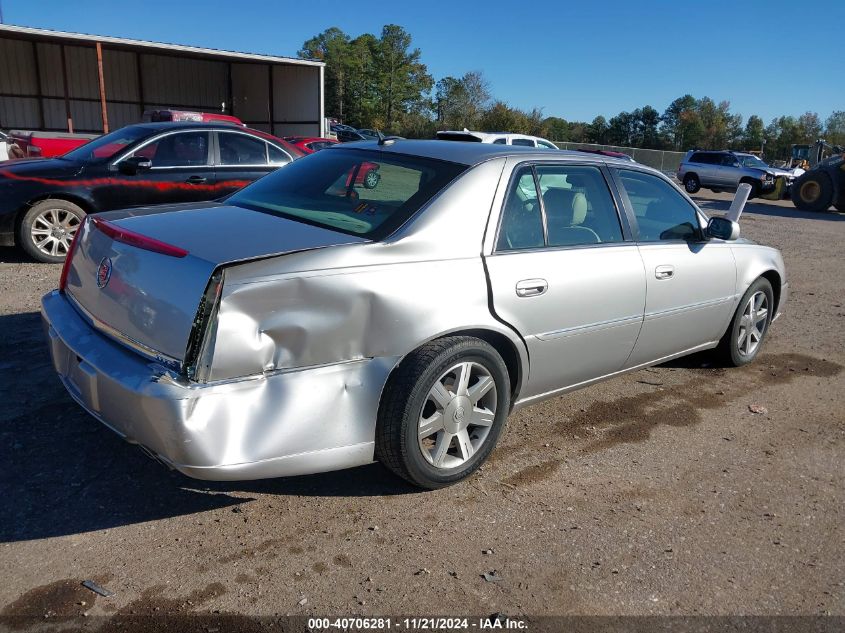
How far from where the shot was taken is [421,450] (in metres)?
3.13

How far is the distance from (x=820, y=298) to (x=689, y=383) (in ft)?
14.1

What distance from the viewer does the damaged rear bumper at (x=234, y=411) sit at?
2545 millimetres

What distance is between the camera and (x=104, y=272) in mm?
3025

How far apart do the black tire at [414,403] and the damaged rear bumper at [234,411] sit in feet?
0.24

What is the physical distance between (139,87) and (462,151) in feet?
90.3

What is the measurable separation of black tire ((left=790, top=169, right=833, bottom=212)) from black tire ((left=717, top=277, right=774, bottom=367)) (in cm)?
1787

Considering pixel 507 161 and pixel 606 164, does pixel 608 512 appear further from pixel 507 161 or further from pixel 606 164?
pixel 606 164

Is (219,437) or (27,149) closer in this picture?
(219,437)

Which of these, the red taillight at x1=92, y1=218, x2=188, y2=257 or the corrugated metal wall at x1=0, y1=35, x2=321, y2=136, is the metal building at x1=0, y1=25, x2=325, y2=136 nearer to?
the corrugated metal wall at x1=0, y1=35, x2=321, y2=136

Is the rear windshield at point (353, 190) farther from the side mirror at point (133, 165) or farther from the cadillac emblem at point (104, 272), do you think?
the side mirror at point (133, 165)

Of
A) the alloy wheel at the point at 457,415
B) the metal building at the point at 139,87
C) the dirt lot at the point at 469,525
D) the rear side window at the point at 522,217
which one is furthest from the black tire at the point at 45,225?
the metal building at the point at 139,87

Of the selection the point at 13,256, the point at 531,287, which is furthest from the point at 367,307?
the point at 13,256

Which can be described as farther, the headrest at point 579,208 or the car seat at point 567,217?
the headrest at point 579,208

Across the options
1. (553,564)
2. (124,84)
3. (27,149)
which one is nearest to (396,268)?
(553,564)
